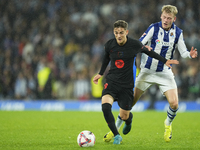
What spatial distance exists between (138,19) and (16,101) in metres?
7.46

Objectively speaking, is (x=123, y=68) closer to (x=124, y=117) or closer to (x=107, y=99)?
(x=107, y=99)

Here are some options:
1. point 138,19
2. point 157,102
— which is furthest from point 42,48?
point 157,102

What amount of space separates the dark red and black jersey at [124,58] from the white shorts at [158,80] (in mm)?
573

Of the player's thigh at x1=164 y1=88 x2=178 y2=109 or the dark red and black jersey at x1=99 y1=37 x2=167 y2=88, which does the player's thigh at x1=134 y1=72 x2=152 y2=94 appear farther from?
the dark red and black jersey at x1=99 y1=37 x2=167 y2=88

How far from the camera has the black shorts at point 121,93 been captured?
5.66 metres

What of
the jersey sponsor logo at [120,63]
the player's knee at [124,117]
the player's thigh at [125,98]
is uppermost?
the jersey sponsor logo at [120,63]

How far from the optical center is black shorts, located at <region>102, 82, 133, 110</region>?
566cm

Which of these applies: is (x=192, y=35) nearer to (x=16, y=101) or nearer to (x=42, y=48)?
(x=42, y=48)

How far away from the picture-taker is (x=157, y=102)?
575 inches

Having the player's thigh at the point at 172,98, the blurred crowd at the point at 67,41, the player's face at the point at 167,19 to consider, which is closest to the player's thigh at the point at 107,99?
the player's thigh at the point at 172,98

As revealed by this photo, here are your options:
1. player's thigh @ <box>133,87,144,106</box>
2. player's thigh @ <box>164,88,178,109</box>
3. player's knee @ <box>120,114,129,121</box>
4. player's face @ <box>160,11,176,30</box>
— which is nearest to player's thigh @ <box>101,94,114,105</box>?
player's knee @ <box>120,114,129,121</box>

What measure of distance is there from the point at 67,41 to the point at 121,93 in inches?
493

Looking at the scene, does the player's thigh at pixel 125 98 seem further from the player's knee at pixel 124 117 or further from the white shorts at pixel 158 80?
the white shorts at pixel 158 80

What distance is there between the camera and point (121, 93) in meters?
5.69
